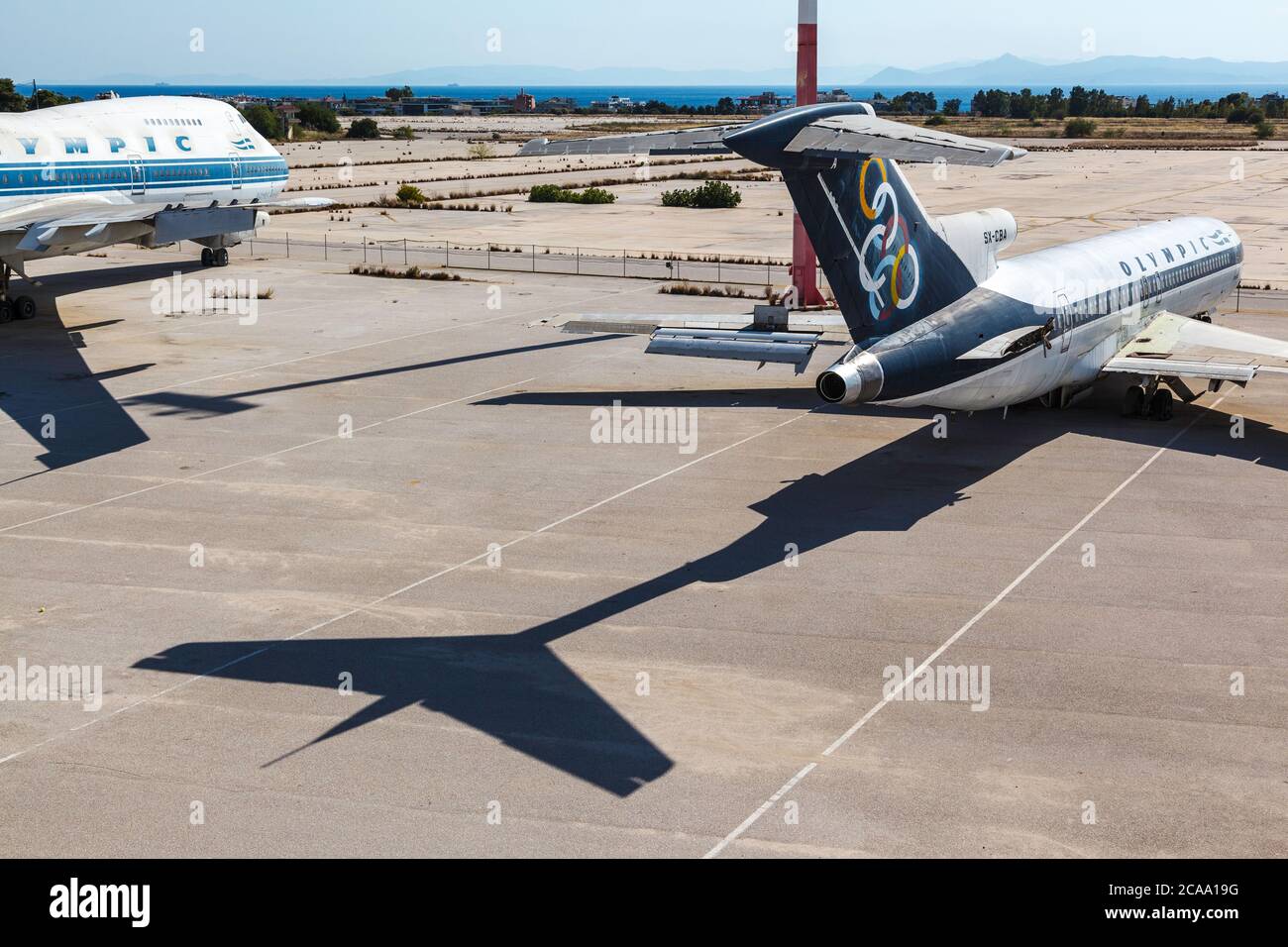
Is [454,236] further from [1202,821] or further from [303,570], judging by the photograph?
[1202,821]

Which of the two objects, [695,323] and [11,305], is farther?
[11,305]

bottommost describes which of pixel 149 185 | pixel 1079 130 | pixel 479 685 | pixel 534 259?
pixel 479 685

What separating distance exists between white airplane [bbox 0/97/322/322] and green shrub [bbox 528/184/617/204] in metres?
33.2

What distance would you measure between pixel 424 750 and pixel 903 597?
8.48 metres

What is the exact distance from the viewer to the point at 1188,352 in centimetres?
3434

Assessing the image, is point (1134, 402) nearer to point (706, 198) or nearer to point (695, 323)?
point (695, 323)

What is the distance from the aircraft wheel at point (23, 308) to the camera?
4525 cm

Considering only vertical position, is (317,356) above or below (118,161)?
below

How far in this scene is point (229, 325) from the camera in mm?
44031

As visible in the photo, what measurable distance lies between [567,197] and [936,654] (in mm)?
75347

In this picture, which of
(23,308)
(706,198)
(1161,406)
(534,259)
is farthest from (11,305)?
(706,198)

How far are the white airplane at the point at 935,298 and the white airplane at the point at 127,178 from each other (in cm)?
1808
